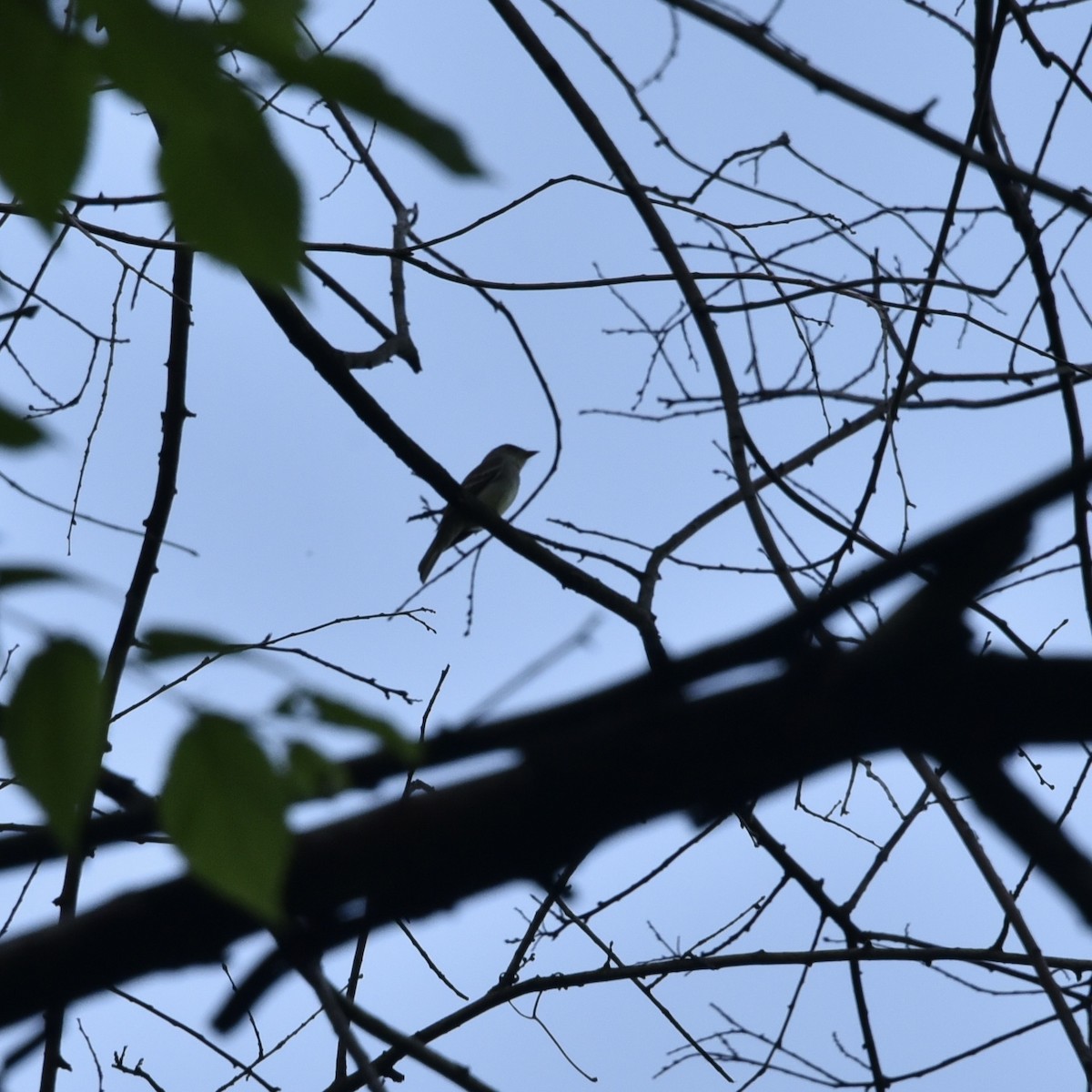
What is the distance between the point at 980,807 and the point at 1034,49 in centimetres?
330

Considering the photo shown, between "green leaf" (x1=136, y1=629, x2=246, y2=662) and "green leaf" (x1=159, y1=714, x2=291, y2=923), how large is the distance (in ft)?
0.43

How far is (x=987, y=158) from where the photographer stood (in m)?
2.00

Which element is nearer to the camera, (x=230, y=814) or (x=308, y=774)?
(x=230, y=814)

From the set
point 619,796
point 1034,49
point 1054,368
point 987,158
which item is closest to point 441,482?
point 1054,368

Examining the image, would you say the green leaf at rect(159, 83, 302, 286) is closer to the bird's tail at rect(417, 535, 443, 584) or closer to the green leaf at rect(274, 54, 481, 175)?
the green leaf at rect(274, 54, 481, 175)

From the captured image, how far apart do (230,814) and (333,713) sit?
0.22m

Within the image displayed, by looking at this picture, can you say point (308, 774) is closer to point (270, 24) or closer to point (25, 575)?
point (25, 575)

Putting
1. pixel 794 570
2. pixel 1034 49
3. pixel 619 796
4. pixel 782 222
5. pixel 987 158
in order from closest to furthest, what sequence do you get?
pixel 619 796 < pixel 987 158 < pixel 1034 49 < pixel 794 570 < pixel 782 222

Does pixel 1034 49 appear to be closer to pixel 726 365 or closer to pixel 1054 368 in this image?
pixel 1054 368

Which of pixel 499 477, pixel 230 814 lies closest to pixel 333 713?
pixel 230 814

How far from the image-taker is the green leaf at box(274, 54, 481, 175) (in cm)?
92

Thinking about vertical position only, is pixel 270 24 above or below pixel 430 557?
below

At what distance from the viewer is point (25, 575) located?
115cm

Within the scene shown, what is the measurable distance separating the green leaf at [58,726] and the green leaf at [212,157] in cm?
35
